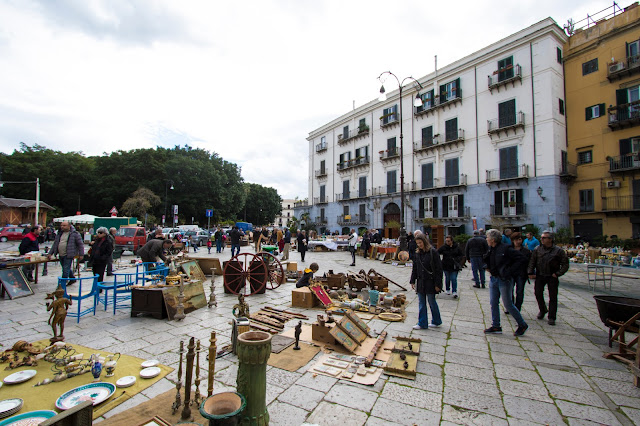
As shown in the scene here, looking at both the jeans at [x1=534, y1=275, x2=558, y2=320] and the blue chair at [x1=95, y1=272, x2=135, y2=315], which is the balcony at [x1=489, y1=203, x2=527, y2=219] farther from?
the blue chair at [x1=95, y1=272, x2=135, y2=315]

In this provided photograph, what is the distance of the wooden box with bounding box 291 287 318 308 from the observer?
654 cm

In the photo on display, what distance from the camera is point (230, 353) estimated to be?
4.08 m

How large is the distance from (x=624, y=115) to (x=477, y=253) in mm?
17135

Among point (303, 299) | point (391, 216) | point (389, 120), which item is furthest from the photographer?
point (389, 120)

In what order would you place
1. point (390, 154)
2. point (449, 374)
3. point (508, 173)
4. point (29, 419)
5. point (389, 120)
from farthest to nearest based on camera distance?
point (389, 120)
point (390, 154)
point (508, 173)
point (449, 374)
point (29, 419)

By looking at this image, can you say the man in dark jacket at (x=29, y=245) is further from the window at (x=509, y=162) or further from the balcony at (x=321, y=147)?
the balcony at (x=321, y=147)

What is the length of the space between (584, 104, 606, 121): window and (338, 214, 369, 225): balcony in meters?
17.7

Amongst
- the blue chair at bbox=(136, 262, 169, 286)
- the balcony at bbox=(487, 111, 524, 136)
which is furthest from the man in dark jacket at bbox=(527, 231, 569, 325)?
the balcony at bbox=(487, 111, 524, 136)

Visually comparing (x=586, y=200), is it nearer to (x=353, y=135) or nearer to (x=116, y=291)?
(x=353, y=135)

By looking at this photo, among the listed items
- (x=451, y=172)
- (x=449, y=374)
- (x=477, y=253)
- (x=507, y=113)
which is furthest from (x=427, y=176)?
(x=449, y=374)

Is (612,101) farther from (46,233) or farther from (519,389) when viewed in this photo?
(46,233)

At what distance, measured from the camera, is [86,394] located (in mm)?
2916

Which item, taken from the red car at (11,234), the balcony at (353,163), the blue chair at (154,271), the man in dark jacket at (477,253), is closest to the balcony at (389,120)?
the balcony at (353,163)

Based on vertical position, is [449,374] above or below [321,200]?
below
